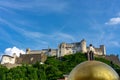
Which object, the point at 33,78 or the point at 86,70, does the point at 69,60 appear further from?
the point at 86,70

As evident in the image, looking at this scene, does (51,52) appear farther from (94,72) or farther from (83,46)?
(94,72)

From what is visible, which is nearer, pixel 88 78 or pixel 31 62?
pixel 88 78

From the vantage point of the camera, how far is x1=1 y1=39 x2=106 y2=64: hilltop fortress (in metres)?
83.6

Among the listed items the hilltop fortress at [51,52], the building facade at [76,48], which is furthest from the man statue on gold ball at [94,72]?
the building facade at [76,48]

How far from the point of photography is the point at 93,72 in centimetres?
241

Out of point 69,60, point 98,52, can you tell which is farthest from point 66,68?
point 98,52

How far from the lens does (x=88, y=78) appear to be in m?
2.40

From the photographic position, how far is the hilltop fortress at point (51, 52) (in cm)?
8362

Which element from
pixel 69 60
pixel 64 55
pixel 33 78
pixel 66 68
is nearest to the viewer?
pixel 33 78

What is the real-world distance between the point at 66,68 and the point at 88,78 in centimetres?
7079

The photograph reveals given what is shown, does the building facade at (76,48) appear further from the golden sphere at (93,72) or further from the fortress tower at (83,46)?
the golden sphere at (93,72)

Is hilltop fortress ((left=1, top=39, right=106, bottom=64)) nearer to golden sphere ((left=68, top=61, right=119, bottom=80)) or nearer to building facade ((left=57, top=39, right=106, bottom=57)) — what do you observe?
building facade ((left=57, top=39, right=106, bottom=57))

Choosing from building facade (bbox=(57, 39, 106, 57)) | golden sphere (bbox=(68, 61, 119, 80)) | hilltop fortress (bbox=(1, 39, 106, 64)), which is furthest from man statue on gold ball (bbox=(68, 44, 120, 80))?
building facade (bbox=(57, 39, 106, 57))

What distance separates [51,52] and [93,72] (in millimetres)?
86948
